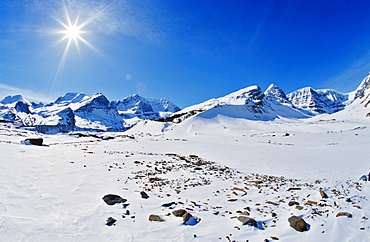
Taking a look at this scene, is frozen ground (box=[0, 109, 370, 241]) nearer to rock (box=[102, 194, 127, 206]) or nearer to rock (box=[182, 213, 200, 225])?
rock (box=[182, 213, 200, 225])

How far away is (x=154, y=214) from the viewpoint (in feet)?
23.8

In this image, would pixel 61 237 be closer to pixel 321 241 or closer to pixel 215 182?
pixel 321 241

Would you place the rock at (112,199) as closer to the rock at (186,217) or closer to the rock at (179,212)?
the rock at (179,212)

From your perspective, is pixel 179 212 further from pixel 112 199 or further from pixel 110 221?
pixel 112 199

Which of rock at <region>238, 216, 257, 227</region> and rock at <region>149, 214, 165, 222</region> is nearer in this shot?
rock at <region>238, 216, 257, 227</region>

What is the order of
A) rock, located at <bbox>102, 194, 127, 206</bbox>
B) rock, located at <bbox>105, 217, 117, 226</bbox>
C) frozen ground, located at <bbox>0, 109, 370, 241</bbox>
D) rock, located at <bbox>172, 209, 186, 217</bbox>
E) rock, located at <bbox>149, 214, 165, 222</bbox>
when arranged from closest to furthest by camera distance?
frozen ground, located at <bbox>0, 109, 370, 241</bbox> → rock, located at <bbox>105, 217, 117, 226</bbox> → rock, located at <bbox>149, 214, 165, 222</bbox> → rock, located at <bbox>172, 209, 186, 217</bbox> → rock, located at <bbox>102, 194, 127, 206</bbox>

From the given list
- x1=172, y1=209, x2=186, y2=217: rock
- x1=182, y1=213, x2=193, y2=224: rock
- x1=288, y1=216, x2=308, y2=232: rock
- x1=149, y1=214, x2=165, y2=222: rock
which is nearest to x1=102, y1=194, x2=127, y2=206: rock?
x1=149, y1=214, x2=165, y2=222: rock

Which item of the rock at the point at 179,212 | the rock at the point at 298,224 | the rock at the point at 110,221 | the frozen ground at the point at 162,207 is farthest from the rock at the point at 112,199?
the rock at the point at 298,224

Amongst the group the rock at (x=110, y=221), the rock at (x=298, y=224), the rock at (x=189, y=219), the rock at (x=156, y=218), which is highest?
the rock at (x=110, y=221)

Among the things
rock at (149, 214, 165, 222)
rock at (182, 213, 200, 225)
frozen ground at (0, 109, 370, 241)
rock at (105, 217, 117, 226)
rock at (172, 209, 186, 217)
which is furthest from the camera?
rock at (172, 209, 186, 217)

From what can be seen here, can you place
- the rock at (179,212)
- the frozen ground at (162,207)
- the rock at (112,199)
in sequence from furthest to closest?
the rock at (112,199), the rock at (179,212), the frozen ground at (162,207)

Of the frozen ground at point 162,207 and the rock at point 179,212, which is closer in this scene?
the frozen ground at point 162,207

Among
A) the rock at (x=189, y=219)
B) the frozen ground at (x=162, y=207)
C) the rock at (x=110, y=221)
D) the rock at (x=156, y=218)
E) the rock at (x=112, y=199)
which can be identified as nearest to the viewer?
the frozen ground at (x=162, y=207)

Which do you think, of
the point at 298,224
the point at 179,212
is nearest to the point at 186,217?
the point at 179,212
